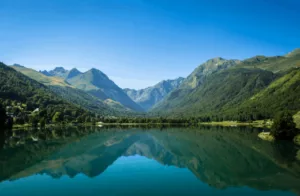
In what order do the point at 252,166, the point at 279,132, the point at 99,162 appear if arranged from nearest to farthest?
the point at 252,166 → the point at 99,162 → the point at 279,132

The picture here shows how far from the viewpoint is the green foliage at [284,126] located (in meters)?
95.1

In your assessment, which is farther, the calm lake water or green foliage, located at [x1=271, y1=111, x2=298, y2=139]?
green foliage, located at [x1=271, y1=111, x2=298, y2=139]

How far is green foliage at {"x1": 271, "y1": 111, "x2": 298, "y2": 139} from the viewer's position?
312 ft

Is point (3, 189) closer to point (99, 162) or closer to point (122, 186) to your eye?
point (122, 186)

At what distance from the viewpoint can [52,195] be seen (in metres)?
32.4

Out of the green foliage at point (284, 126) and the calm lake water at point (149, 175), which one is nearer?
the calm lake water at point (149, 175)

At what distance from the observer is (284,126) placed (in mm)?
97250

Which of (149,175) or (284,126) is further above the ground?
(284,126)

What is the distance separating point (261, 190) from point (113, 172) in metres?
25.3

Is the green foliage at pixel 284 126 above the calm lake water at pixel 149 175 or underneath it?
above

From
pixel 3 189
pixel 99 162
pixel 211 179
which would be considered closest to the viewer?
pixel 3 189

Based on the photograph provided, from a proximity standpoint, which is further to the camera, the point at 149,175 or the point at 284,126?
the point at 284,126

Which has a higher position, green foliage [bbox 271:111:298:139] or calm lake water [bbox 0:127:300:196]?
green foliage [bbox 271:111:298:139]

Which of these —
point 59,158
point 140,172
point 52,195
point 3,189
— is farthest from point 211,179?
point 59,158
